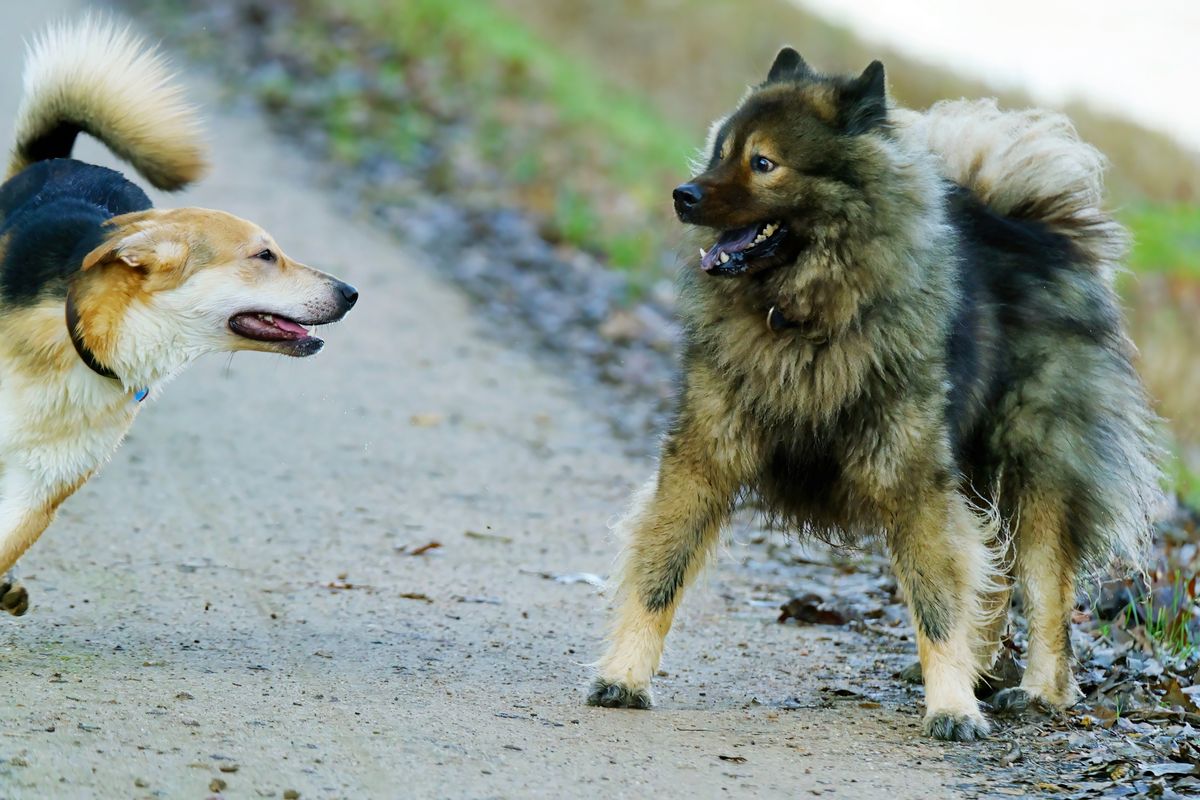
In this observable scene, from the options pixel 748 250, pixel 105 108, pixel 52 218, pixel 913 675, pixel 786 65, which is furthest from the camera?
pixel 105 108

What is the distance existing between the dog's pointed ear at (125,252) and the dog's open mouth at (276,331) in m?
0.36

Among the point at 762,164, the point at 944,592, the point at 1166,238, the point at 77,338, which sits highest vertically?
the point at 1166,238

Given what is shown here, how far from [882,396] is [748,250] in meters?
0.62

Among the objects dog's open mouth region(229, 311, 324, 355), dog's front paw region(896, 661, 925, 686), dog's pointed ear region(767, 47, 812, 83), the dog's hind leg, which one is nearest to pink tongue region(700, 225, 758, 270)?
the dog's hind leg

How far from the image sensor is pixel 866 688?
16.5ft

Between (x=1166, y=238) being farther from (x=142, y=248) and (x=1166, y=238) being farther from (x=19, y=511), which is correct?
(x=19, y=511)

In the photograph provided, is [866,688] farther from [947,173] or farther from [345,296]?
[345,296]

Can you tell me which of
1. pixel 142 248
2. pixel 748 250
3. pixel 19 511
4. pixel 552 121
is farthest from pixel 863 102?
pixel 552 121

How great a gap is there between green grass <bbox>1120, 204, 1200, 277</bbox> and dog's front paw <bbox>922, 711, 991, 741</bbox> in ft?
34.6

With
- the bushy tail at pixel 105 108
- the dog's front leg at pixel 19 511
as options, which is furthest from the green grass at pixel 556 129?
the dog's front leg at pixel 19 511

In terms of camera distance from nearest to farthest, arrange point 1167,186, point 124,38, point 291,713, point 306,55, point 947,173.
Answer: point 291,713 → point 947,173 → point 124,38 → point 306,55 → point 1167,186

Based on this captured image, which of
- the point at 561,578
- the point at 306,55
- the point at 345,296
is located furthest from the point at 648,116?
the point at 345,296

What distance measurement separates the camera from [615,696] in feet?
14.8

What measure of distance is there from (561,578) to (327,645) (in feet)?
4.85
